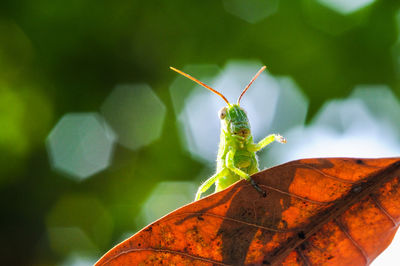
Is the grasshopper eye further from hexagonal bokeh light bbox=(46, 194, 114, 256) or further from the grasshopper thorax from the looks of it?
hexagonal bokeh light bbox=(46, 194, 114, 256)

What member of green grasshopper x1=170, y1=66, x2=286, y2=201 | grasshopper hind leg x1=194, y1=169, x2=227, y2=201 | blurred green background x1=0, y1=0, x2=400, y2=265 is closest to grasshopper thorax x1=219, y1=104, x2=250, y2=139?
green grasshopper x1=170, y1=66, x2=286, y2=201

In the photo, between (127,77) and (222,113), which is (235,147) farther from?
(127,77)

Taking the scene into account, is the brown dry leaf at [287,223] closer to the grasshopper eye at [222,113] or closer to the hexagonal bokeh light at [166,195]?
the grasshopper eye at [222,113]

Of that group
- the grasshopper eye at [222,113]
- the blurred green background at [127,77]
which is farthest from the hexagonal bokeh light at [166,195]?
the grasshopper eye at [222,113]

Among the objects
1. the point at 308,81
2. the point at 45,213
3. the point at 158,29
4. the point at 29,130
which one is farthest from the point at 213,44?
the point at 45,213

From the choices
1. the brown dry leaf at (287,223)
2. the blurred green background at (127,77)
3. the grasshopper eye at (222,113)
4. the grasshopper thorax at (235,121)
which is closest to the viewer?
the brown dry leaf at (287,223)
